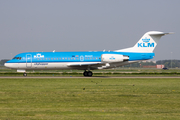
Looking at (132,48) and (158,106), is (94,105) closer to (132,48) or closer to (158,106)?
(158,106)

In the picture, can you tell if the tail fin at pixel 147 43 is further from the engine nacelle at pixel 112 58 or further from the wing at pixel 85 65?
the wing at pixel 85 65

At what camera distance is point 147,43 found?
143 feet

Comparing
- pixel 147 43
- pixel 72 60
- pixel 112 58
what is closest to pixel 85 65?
pixel 72 60

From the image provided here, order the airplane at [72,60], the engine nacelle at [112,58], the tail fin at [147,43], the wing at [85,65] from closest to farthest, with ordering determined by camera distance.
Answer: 1. the wing at [85,65]
2. the engine nacelle at [112,58]
3. the airplane at [72,60]
4. the tail fin at [147,43]

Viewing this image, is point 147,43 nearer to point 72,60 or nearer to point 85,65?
point 85,65

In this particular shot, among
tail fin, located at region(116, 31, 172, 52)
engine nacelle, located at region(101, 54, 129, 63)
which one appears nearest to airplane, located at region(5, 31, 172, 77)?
engine nacelle, located at region(101, 54, 129, 63)

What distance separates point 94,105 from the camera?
12.8 m

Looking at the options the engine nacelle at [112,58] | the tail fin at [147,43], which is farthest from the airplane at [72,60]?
the tail fin at [147,43]

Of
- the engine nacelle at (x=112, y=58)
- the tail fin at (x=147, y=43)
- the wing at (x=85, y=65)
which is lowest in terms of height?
the wing at (x=85, y=65)

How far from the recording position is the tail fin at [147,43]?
43.5 metres

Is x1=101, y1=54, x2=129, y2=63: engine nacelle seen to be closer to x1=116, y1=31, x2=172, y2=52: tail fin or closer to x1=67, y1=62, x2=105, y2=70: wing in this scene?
x1=67, y1=62, x2=105, y2=70: wing

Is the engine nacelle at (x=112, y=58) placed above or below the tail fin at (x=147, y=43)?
below

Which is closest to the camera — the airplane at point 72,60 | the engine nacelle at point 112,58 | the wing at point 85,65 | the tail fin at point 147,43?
the wing at point 85,65

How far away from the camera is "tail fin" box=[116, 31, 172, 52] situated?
43472mm
